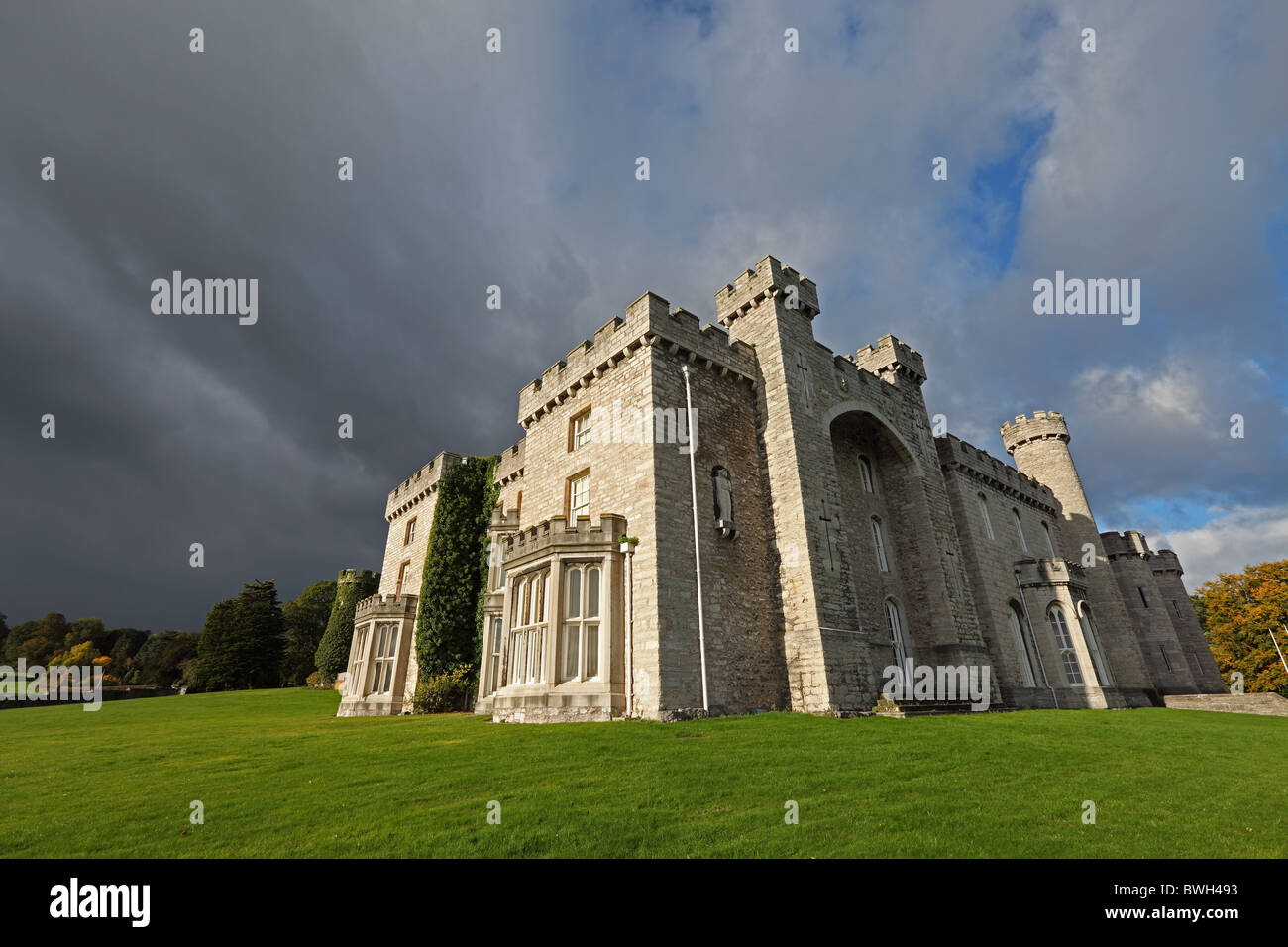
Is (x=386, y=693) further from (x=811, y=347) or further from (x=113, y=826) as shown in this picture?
(x=811, y=347)

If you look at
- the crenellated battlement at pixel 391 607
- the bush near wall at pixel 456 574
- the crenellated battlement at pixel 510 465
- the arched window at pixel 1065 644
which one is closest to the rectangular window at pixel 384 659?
the crenellated battlement at pixel 391 607

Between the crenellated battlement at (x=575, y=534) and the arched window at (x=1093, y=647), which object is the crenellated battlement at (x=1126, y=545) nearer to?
the arched window at (x=1093, y=647)

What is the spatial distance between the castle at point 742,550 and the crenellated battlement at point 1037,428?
7.77 metres

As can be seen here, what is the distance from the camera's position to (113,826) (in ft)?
20.1

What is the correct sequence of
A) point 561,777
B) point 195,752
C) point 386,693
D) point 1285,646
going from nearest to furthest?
point 561,777 → point 195,752 → point 386,693 → point 1285,646

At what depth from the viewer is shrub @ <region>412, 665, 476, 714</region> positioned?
2086cm

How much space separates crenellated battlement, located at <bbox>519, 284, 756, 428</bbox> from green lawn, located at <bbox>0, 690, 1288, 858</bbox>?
34.5 feet

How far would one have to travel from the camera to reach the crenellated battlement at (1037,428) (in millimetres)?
33656

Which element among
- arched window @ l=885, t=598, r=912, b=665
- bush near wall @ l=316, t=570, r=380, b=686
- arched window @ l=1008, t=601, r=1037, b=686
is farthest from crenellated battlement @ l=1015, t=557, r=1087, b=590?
bush near wall @ l=316, t=570, r=380, b=686

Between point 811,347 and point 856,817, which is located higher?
point 811,347

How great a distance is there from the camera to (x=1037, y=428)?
34.0 meters

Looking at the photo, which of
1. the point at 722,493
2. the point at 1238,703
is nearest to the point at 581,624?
the point at 722,493
